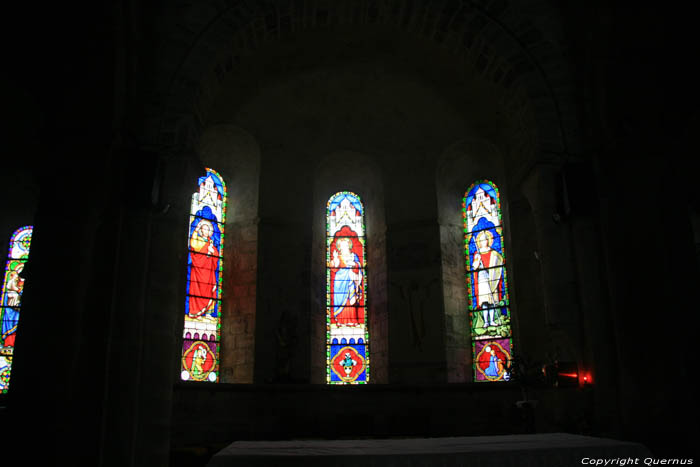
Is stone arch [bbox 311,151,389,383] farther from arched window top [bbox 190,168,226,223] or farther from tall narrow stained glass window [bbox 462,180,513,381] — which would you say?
arched window top [bbox 190,168,226,223]

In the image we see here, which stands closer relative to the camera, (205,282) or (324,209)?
(205,282)

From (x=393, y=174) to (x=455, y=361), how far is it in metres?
3.97

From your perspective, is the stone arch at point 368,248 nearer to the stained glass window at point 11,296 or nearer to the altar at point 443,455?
the stained glass window at point 11,296

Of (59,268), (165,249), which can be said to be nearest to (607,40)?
(165,249)

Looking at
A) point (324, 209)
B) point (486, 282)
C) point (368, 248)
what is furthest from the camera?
point (324, 209)

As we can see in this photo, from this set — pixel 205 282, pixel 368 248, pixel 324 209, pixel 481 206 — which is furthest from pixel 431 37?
pixel 205 282

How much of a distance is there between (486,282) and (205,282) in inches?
216

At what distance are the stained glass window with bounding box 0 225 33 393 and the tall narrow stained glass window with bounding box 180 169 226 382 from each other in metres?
2.84

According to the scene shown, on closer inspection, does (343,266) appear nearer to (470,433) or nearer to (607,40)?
(470,433)

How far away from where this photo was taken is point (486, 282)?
1162cm

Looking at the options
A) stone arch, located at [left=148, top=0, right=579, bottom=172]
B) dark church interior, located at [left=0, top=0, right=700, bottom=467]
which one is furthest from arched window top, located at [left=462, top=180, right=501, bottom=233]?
stone arch, located at [left=148, top=0, right=579, bottom=172]

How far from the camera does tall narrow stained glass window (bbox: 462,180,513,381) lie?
11109mm

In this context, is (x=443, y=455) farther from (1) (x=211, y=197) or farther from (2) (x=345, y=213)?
(2) (x=345, y=213)

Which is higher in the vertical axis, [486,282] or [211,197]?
[211,197]
